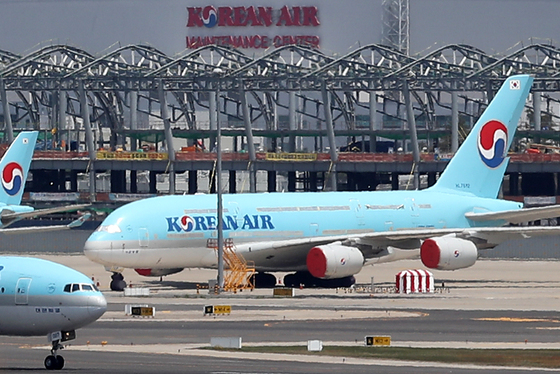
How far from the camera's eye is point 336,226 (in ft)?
210

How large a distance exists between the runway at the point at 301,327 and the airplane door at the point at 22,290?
1.69 meters

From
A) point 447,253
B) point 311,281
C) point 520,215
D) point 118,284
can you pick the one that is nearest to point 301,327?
point 447,253

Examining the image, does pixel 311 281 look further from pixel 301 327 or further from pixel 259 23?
pixel 259 23

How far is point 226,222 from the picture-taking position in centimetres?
6144

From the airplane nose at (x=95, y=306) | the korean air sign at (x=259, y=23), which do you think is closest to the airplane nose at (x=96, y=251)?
the airplane nose at (x=95, y=306)

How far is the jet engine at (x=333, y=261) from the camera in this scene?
5916 cm

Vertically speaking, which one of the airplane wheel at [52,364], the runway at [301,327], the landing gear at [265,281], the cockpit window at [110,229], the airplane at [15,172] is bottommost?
the landing gear at [265,281]

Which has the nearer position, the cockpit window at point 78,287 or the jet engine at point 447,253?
the cockpit window at point 78,287

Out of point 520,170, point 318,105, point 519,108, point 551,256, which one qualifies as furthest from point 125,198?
point 519,108

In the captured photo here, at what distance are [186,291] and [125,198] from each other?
188 ft

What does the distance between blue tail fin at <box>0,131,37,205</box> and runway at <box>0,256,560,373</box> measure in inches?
391

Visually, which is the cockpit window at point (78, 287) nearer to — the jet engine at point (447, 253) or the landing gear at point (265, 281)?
the jet engine at point (447, 253)

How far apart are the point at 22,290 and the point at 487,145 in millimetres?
40836

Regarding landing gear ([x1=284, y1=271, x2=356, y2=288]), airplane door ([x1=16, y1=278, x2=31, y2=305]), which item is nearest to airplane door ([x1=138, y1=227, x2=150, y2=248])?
landing gear ([x1=284, y1=271, x2=356, y2=288])
